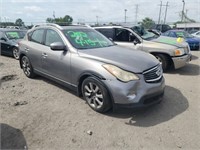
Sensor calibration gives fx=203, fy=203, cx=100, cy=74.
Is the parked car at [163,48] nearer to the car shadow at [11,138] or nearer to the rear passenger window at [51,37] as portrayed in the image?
the rear passenger window at [51,37]

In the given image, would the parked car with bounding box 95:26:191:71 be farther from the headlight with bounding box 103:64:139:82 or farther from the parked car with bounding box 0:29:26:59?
the parked car with bounding box 0:29:26:59

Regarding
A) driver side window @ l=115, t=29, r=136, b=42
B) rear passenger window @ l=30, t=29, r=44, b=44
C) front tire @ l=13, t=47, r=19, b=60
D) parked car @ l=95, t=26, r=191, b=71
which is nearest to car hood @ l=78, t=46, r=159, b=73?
rear passenger window @ l=30, t=29, r=44, b=44

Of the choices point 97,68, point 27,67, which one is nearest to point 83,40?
point 97,68

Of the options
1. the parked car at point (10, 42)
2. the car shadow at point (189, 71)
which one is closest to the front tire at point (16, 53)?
the parked car at point (10, 42)

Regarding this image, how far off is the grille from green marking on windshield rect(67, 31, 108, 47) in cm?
151

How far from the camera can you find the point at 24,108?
14.0ft

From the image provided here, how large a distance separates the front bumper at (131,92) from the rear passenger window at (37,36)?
9.12 feet

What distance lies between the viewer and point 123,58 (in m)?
4.00

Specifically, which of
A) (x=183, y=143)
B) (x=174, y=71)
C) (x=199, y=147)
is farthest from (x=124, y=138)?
(x=174, y=71)

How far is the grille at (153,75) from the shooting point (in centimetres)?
378

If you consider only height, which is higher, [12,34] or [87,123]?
[12,34]

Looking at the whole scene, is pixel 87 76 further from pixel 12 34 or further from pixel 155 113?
pixel 12 34

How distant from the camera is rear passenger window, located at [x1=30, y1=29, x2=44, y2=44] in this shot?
554 centimetres

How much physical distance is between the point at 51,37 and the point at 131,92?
2.66 meters
